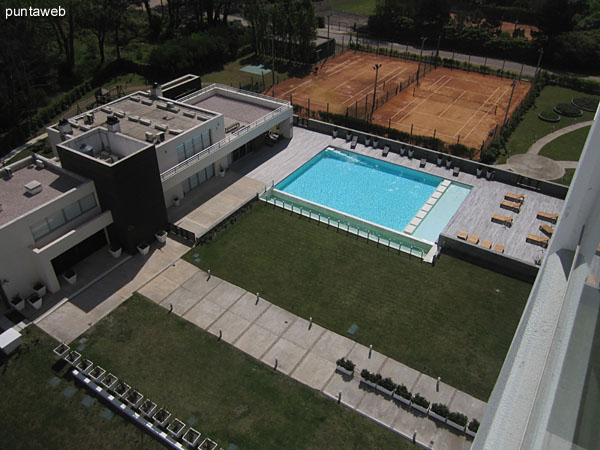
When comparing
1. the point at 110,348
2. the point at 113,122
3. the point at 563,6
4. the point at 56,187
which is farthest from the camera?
the point at 563,6

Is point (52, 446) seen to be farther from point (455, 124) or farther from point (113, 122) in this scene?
point (455, 124)

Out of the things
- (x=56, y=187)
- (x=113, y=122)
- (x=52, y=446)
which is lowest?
(x=52, y=446)

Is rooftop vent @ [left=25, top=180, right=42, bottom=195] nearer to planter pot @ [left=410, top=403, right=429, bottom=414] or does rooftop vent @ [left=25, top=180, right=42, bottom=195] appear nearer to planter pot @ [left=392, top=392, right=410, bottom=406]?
planter pot @ [left=392, top=392, right=410, bottom=406]

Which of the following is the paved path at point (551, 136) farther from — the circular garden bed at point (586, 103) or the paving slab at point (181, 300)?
the paving slab at point (181, 300)

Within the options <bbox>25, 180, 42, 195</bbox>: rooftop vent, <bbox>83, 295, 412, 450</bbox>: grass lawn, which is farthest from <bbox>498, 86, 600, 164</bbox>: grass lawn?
<bbox>25, 180, 42, 195</bbox>: rooftop vent

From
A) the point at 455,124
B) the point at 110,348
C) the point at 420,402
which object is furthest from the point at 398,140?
the point at 110,348

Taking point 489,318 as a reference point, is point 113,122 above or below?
above

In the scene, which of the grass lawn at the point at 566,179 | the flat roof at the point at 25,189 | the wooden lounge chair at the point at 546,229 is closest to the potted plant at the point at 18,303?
the flat roof at the point at 25,189
